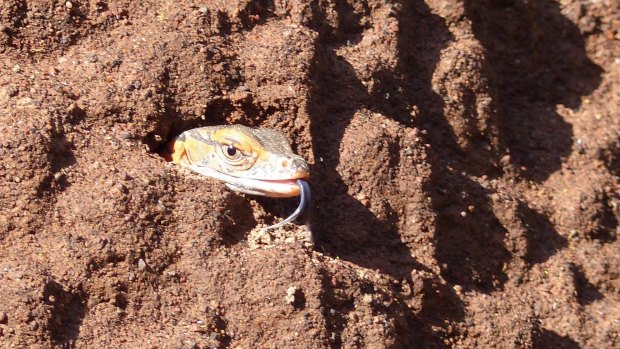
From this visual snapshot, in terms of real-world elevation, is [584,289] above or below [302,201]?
below

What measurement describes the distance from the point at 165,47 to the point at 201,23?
0.97ft

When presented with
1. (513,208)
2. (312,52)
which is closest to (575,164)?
(513,208)

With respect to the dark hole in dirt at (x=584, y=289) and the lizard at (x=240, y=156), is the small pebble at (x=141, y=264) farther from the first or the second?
the dark hole in dirt at (x=584, y=289)

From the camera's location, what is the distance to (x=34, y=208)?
4758mm

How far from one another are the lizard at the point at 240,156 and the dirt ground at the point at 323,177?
4.0 inches

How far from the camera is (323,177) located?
560 centimetres

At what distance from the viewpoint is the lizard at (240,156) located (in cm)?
546

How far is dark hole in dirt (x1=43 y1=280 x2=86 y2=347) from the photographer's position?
4.46 metres

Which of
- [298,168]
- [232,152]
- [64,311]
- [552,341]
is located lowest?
[552,341]

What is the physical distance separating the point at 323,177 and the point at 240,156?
0.47m

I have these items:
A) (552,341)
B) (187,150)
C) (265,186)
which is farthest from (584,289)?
(187,150)

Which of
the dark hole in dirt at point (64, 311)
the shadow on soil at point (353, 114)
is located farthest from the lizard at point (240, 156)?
the dark hole in dirt at point (64, 311)

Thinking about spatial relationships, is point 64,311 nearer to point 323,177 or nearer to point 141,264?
point 141,264

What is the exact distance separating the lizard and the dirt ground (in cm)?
10
